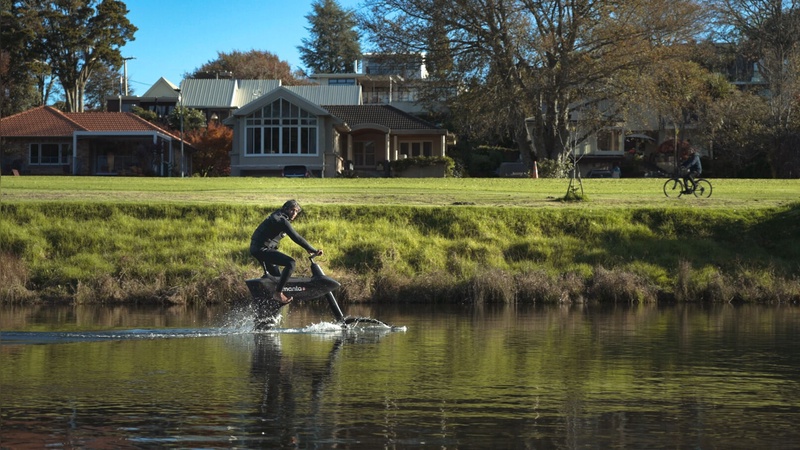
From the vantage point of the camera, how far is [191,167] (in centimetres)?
7512

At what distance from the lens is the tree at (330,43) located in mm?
119375

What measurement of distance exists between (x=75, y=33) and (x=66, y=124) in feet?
37.5

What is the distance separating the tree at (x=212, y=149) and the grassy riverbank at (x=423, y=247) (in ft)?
122

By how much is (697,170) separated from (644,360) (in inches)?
979

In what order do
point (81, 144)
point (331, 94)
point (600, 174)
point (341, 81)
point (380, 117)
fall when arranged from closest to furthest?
point (600, 174) < point (81, 144) < point (380, 117) < point (331, 94) < point (341, 81)

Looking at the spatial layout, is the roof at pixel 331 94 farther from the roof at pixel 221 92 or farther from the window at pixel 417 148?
the window at pixel 417 148

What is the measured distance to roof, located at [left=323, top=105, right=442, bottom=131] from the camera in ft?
233

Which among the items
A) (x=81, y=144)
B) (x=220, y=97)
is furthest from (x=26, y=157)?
(x=220, y=97)

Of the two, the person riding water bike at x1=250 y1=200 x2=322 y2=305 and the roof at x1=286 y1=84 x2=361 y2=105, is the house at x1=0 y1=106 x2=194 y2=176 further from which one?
the person riding water bike at x1=250 y1=200 x2=322 y2=305

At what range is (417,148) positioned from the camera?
7312 cm

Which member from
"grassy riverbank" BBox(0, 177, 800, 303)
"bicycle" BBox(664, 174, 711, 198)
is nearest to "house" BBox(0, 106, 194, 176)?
"grassy riverbank" BBox(0, 177, 800, 303)

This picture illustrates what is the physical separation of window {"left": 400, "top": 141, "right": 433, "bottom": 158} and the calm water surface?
50.8 m

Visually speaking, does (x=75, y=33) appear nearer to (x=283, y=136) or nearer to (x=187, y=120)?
(x=187, y=120)

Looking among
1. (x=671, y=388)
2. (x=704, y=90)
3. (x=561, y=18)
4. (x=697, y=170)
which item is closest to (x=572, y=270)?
(x=697, y=170)
